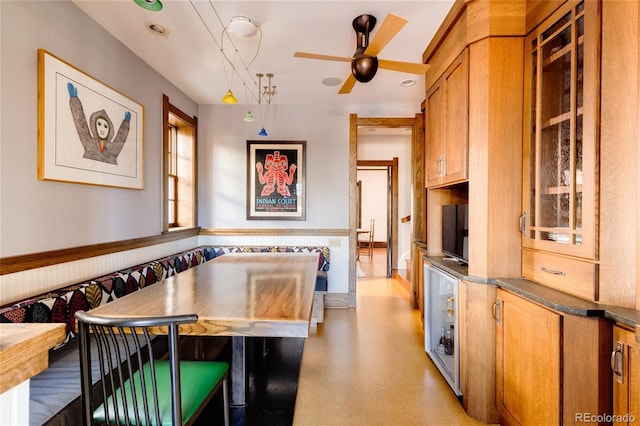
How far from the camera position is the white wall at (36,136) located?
5.74 ft

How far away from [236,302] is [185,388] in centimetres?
40

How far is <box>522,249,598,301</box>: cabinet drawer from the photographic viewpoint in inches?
56.5

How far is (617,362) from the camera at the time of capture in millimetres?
1260

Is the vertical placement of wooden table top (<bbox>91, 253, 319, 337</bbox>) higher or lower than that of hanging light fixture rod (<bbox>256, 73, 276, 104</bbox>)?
lower

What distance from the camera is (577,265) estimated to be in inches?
59.4

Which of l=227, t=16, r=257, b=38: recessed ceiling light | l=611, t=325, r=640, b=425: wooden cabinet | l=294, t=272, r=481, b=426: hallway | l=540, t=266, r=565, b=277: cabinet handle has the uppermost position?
l=227, t=16, r=257, b=38: recessed ceiling light

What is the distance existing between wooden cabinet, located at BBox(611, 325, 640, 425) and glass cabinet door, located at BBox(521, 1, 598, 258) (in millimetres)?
355

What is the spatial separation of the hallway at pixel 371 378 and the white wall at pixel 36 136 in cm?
190

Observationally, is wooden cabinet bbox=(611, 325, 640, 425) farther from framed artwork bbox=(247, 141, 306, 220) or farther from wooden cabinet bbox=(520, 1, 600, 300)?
framed artwork bbox=(247, 141, 306, 220)

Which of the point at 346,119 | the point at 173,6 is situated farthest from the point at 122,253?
the point at 346,119

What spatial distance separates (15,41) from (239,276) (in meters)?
1.82

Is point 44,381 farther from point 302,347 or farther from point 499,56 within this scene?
point 499,56

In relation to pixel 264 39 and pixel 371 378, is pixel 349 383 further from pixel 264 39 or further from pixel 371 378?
pixel 264 39

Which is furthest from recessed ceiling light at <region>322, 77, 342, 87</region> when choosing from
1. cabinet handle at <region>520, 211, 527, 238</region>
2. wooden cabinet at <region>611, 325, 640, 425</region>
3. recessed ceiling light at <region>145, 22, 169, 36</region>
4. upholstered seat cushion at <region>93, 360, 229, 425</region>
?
wooden cabinet at <region>611, 325, 640, 425</region>
